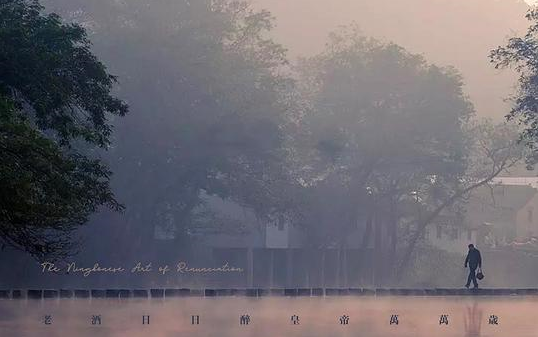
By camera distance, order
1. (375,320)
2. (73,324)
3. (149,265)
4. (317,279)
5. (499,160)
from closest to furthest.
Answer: (73,324) < (375,320) < (149,265) < (317,279) < (499,160)

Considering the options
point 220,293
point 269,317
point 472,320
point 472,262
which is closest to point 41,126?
point 269,317

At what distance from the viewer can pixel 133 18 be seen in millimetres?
56250

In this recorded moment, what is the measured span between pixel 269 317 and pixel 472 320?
200 inches

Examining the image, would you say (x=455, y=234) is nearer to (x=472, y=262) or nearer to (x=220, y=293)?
(x=472, y=262)

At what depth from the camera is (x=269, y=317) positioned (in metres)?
25.8

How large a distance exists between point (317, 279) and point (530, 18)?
2753cm

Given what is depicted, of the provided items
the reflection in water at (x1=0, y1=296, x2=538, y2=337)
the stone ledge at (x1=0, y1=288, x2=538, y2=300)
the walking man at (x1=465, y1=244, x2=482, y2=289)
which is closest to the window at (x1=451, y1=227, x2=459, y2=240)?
the walking man at (x1=465, y1=244, x2=482, y2=289)

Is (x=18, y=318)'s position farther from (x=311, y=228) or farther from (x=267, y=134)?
(x=311, y=228)

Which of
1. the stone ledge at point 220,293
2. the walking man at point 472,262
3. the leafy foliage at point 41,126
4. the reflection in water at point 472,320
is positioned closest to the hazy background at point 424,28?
the walking man at point 472,262

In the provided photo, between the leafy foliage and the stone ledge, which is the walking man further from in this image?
the leafy foliage

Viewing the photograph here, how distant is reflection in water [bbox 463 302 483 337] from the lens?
2377cm

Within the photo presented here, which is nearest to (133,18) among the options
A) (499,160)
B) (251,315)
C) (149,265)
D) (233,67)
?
(233,67)

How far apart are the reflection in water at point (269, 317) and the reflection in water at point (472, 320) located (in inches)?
0.9

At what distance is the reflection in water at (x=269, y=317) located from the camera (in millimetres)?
22734
